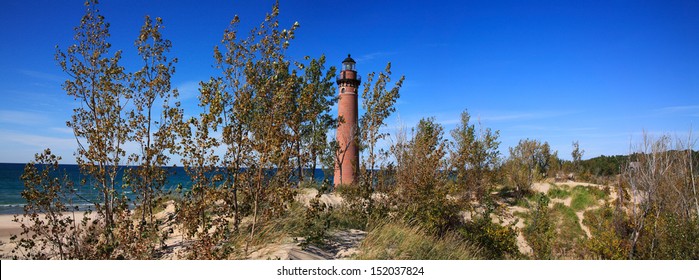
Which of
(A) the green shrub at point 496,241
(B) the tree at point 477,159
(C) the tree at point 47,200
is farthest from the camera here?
Answer: (B) the tree at point 477,159

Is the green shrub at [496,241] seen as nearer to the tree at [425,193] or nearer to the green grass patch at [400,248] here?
the tree at [425,193]

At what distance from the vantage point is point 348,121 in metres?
20.0

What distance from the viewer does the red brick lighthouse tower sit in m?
19.6

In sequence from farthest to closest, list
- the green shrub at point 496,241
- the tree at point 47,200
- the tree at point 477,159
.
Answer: the tree at point 477,159 → the green shrub at point 496,241 → the tree at point 47,200

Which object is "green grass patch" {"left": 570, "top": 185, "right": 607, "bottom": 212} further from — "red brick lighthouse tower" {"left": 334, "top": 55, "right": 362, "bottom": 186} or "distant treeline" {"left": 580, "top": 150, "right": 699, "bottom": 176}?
"red brick lighthouse tower" {"left": 334, "top": 55, "right": 362, "bottom": 186}

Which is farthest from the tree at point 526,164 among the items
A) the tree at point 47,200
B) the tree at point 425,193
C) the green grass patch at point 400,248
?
the tree at point 47,200

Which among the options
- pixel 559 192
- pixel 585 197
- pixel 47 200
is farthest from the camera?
pixel 559 192

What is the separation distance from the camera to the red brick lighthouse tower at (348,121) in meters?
19.6

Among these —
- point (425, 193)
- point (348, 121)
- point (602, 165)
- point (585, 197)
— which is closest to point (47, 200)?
point (425, 193)

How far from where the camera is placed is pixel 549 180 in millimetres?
22688

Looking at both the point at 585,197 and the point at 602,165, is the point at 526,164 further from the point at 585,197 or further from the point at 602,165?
the point at 602,165

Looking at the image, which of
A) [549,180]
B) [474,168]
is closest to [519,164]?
[549,180]

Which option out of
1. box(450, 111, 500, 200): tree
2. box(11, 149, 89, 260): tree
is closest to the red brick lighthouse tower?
box(450, 111, 500, 200): tree
